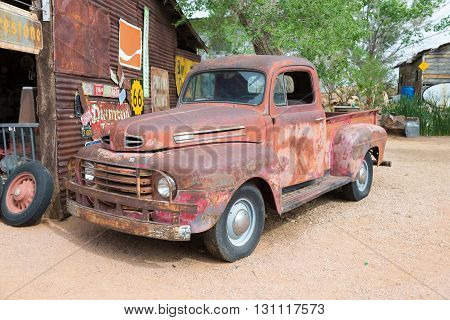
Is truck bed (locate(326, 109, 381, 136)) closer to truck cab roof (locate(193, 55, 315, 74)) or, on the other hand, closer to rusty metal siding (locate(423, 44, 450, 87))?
truck cab roof (locate(193, 55, 315, 74))

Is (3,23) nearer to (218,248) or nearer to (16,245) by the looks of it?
(16,245)

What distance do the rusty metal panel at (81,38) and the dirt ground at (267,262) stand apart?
2.05 m

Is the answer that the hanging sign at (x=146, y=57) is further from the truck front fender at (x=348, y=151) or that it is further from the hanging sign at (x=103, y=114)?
the truck front fender at (x=348, y=151)

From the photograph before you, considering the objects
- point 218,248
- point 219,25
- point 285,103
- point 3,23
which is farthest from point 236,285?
point 219,25

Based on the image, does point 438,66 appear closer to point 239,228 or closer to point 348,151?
point 348,151

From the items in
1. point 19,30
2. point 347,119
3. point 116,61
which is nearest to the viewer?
point 19,30

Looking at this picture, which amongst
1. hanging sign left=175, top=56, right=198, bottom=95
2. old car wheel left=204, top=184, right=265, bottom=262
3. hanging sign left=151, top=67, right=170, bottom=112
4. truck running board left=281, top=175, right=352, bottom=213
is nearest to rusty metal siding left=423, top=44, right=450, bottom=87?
hanging sign left=175, top=56, right=198, bottom=95

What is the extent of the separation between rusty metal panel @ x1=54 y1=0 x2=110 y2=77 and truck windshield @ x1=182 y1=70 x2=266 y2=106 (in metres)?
1.67

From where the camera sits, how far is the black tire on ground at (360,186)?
6195mm

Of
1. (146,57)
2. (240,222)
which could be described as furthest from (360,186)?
(146,57)

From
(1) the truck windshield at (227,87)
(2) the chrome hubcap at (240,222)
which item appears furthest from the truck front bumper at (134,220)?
(1) the truck windshield at (227,87)

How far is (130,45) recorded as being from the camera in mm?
7566

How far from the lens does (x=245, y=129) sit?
4250 mm

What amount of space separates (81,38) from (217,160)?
3341 mm
